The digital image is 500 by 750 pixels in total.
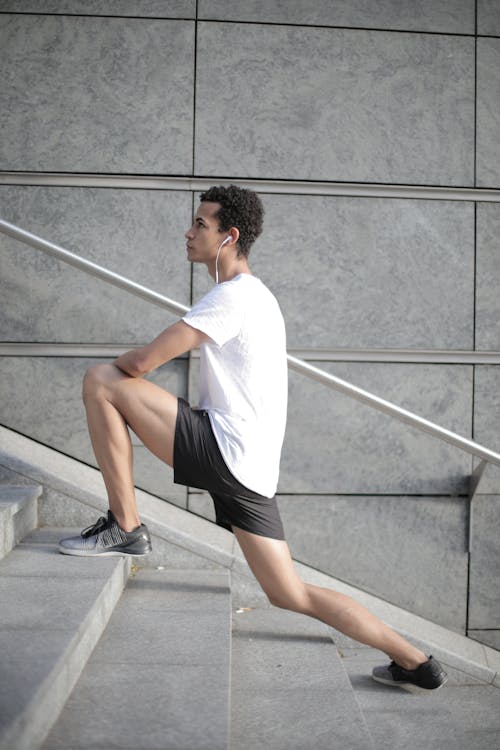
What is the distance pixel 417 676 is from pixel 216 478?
1.09 metres

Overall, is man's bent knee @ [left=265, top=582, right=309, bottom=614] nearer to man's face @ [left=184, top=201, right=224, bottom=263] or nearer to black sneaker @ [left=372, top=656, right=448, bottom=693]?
black sneaker @ [left=372, top=656, right=448, bottom=693]

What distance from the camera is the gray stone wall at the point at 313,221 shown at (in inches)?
153

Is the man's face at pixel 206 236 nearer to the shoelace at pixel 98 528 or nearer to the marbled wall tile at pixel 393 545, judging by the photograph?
the shoelace at pixel 98 528

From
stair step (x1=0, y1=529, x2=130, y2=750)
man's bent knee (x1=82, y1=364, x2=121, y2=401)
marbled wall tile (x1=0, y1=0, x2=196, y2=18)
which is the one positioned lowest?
stair step (x1=0, y1=529, x2=130, y2=750)

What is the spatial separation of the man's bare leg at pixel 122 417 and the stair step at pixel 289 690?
82 centimetres

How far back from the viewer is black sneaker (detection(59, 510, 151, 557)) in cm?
276

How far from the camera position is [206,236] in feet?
8.89

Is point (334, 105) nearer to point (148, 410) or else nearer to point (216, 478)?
point (148, 410)

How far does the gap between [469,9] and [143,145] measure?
203cm

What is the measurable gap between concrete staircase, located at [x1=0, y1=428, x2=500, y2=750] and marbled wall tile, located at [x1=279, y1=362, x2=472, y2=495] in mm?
609

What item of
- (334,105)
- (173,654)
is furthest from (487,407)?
(173,654)

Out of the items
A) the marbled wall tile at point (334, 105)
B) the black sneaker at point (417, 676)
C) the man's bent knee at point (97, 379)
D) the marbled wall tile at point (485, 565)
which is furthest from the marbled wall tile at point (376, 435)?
the man's bent knee at point (97, 379)

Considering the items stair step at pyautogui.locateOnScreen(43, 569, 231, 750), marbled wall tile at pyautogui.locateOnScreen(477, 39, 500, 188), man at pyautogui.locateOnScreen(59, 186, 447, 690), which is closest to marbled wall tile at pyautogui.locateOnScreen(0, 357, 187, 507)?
stair step at pyautogui.locateOnScreen(43, 569, 231, 750)

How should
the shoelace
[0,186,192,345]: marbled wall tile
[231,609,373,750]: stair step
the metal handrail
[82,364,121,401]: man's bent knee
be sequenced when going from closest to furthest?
[231,609,373,750]: stair step < [82,364,121,401]: man's bent knee < the shoelace < the metal handrail < [0,186,192,345]: marbled wall tile
